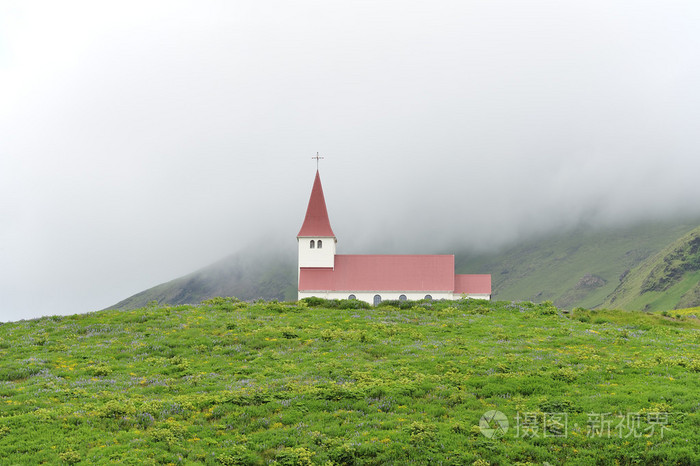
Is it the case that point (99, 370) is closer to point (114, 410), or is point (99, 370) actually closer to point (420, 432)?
point (114, 410)

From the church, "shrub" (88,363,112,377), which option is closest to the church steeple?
the church

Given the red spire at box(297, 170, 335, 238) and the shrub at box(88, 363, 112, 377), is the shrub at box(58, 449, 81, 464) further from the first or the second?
the red spire at box(297, 170, 335, 238)

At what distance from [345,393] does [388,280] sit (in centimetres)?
6896

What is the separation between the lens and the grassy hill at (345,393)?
17000 millimetres

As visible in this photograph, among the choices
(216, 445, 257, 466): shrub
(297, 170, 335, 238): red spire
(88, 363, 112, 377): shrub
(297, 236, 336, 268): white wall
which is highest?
(297, 170, 335, 238): red spire

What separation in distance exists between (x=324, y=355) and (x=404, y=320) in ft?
38.3

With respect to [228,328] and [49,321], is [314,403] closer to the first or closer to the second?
[228,328]

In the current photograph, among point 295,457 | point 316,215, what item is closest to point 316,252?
point 316,215

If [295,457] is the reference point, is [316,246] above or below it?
above
